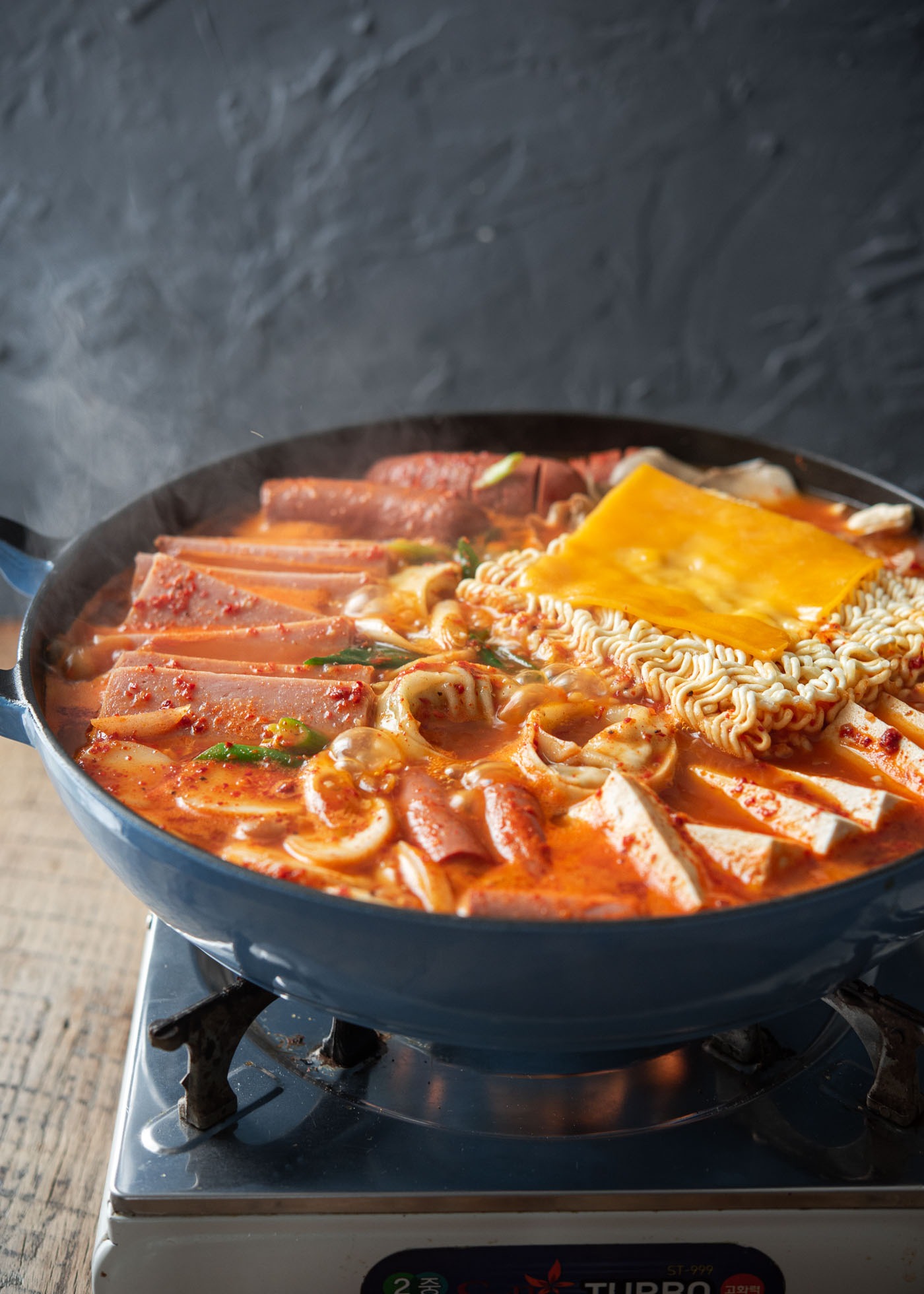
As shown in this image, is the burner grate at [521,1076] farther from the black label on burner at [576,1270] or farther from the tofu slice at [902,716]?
the tofu slice at [902,716]

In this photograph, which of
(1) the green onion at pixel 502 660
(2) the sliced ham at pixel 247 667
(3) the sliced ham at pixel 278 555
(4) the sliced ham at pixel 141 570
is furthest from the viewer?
(3) the sliced ham at pixel 278 555

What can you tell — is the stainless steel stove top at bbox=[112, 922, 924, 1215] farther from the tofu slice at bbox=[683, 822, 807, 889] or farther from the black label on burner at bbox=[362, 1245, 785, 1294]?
the tofu slice at bbox=[683, 822, 807, 889]

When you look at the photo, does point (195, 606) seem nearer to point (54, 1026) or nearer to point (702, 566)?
point (54, 1026)

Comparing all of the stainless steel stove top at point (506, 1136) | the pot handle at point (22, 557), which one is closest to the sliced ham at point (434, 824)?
the stainless steel stove top at point (506, 1136)

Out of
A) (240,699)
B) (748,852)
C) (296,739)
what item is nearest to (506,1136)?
(748,852)

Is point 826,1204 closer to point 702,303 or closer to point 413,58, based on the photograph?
point 702,303
